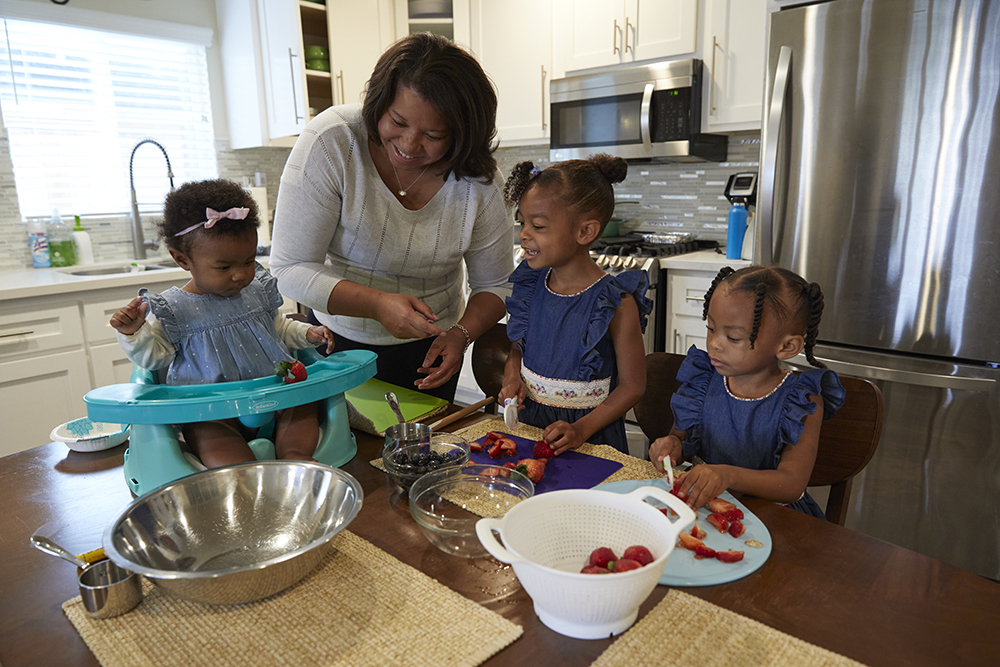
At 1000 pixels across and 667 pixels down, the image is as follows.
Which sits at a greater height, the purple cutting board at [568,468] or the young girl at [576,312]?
the young girl at [576,312]

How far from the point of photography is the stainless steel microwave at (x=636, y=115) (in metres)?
2.80

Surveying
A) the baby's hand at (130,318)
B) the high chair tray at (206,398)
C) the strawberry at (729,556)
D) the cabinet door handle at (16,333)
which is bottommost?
the cabinet door handle at (16,333)

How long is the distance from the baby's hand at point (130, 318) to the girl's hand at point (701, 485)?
889 millimetres

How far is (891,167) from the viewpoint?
6.55 feet

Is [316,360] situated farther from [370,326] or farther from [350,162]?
[350,162]

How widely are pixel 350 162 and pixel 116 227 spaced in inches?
103

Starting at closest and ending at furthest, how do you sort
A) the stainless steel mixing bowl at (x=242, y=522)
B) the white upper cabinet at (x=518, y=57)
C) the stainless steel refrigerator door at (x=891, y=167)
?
the stainless steel mixing bowl at (x=242, y=522)
the stainless steel refrigerator door at (x=891, y=167)
the white upper cabinet at (x=518, y=57)

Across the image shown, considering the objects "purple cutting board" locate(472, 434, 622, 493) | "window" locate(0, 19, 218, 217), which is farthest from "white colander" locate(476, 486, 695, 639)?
"window" locate(0, 19, 218, 217)

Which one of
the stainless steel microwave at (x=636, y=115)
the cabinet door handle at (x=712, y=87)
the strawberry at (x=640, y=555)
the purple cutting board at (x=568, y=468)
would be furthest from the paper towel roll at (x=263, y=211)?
the strawberry at (x=640, y=555)

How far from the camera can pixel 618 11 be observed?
2.95 m

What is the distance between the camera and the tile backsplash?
303 cm

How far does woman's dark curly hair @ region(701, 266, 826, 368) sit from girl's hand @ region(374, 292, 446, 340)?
55 cm

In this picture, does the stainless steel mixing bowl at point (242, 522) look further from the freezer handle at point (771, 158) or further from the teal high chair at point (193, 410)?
the freezer handle at point (771, 158)

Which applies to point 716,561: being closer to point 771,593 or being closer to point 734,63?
point 771,593
